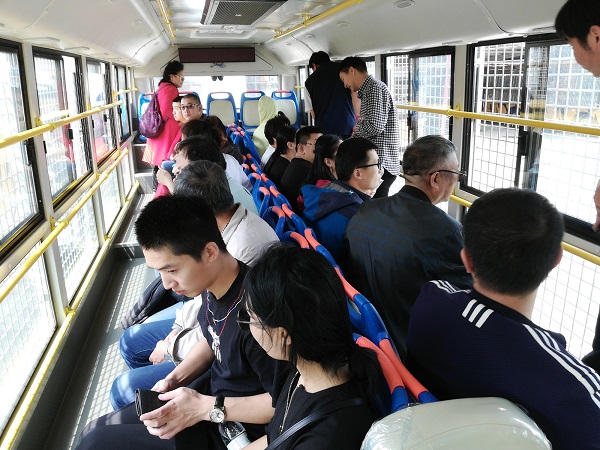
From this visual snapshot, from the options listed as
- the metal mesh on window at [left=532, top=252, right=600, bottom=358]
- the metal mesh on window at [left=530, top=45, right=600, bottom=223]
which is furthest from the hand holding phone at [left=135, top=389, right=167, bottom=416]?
the metal mesh on window at [left=530, top=45, right=600, bottom=223]

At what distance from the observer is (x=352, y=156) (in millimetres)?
2896

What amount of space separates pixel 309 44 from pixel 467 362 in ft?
20.6

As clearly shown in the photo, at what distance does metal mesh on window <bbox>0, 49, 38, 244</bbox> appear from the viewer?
2.68m

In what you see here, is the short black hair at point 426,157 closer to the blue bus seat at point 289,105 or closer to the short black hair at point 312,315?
the short black hair at point 312,315

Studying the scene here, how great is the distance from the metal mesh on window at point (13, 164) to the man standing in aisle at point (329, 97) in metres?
2.87

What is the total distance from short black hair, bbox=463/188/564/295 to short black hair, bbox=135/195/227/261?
90 centimetres

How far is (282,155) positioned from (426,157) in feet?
7.82

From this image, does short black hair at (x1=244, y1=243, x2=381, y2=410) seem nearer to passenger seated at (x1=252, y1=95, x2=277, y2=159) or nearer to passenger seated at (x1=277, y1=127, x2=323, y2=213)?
passenger seated at (x1=277, y1=127, x2=323, y2=213)

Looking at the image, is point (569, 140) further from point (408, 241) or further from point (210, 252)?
point (210, 252)

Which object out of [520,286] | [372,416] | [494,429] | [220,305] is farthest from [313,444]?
[220,305]

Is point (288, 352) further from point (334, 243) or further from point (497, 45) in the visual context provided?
point (497, 45)

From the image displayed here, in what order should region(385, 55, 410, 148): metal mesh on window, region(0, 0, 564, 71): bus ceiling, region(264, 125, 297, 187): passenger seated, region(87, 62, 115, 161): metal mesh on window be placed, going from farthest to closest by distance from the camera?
1. region(87, 62, 115, 161): metal mesh on window
2. region(385, 55, 410, 148): metal mesh on window
3. region(264, 125, 297, 187): passenger seated
4. region(0, 0, 564, 71): bus ceiling

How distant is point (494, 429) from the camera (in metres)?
0.89

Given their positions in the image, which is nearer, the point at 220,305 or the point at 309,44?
the point at 220,305
